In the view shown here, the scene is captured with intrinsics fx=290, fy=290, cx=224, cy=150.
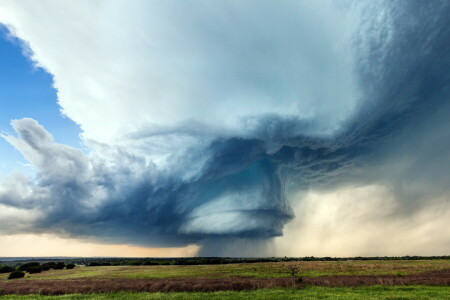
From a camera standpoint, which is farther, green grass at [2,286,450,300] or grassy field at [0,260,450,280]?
grassy field at [0,260,450,280]

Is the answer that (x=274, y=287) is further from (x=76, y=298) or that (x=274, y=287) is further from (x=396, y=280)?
(x=76, y=298)

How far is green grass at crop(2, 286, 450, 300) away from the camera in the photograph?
37.8m

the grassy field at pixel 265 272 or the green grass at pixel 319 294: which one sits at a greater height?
the grassy field at pixel 265 272

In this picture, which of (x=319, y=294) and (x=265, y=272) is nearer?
(x=319, y=294)

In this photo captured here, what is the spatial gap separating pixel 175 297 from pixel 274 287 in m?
16.4

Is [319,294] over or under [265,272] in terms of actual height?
under

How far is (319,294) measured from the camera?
40219mm

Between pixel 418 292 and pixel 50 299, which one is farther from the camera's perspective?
pixel 50 299

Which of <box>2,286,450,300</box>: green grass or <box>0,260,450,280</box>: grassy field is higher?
<box>0,260,450,280</box>: grassy field

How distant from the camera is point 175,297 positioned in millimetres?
41906

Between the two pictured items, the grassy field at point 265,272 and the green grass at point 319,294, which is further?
the grassy field at point 265,272

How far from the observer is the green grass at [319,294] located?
124ft

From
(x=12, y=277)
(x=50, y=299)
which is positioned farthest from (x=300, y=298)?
(x=12, y=277)

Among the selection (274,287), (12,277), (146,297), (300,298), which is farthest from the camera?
(12,277)
